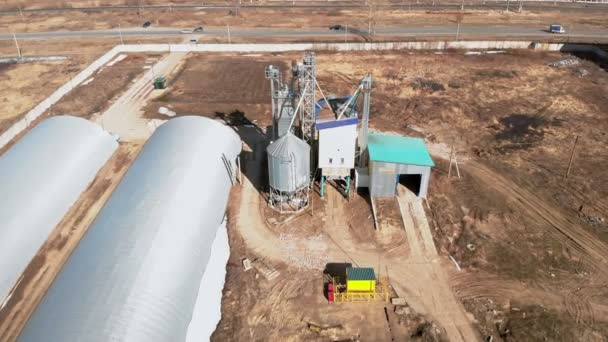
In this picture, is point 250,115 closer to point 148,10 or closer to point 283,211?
point 283,211

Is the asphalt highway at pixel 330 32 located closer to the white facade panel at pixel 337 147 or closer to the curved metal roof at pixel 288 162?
the white facade panel at pixel 337 147

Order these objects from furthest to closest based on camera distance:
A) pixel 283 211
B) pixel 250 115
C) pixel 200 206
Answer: pixel 250 115, pixel 283 211, pixel 200 206

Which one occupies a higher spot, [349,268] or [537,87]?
[537,87]

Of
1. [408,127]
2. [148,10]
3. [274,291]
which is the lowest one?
[274,291]

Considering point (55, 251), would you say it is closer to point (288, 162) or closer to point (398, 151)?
point (288, 162)

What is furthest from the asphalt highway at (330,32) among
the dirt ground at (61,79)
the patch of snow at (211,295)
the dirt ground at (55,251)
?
the patch of snow at (211,295)

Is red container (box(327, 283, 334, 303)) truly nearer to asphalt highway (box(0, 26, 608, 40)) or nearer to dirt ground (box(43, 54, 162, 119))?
dirt ground (box(43, 54, 162, 119))

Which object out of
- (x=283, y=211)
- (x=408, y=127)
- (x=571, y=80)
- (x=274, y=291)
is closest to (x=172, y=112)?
(x=283, y=211)
